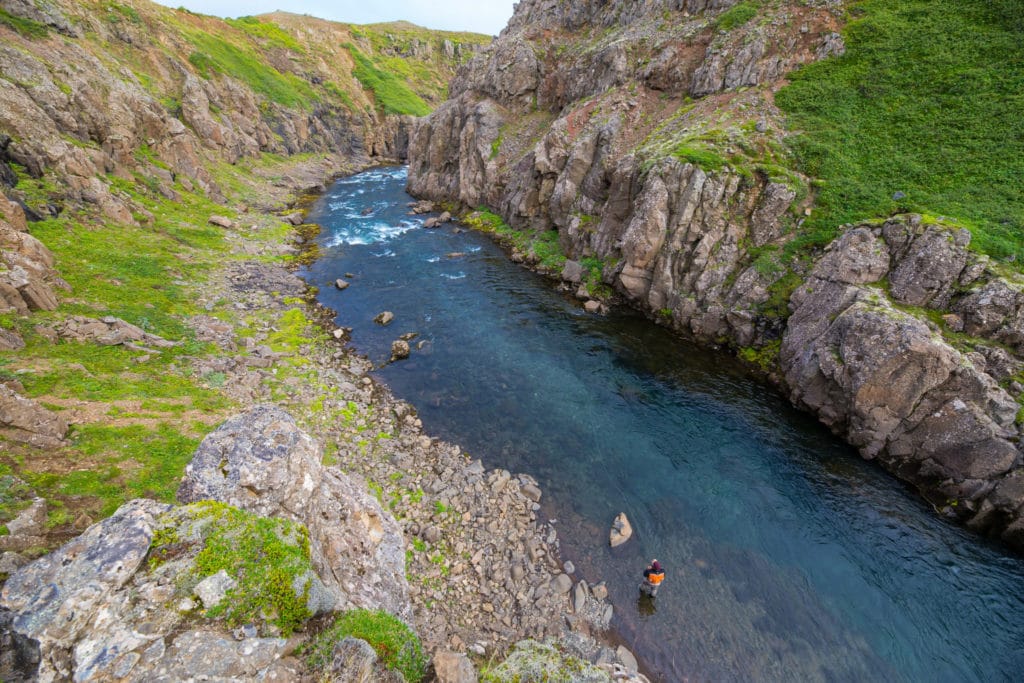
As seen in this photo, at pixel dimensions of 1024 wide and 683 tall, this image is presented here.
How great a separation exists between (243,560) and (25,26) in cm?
7140

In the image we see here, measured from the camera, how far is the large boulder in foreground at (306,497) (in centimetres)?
1156

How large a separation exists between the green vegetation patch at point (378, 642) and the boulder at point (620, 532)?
1208 cm

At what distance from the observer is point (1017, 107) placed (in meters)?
33.2

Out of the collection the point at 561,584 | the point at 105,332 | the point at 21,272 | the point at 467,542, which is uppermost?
the point at 21,272

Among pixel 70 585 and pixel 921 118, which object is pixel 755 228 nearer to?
pixel 921 118

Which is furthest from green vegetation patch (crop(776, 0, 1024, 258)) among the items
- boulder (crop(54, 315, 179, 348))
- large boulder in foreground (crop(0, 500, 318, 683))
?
boulder (crop(54, 315, 179, 348))

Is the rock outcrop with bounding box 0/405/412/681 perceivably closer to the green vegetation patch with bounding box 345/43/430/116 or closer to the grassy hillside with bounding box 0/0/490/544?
the grassy hillside with bounding box 0/0/490/544

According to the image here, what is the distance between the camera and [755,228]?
120 feet

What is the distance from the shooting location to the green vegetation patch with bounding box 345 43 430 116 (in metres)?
133

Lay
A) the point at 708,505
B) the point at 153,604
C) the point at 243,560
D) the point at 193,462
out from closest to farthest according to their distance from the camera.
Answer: the point at 153,604
the point at 243,560
the point at 193,462
the point at 708,505

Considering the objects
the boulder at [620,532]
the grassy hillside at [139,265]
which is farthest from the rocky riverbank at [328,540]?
the boulder at [620,532]

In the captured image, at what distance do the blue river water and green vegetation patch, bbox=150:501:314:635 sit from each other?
13.7 metres

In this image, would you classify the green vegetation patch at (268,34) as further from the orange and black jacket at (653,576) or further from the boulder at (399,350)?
the orange and black jacket at (653,576)

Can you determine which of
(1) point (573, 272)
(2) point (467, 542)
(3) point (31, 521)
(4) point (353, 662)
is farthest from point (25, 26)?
(4) point (353, 662)
